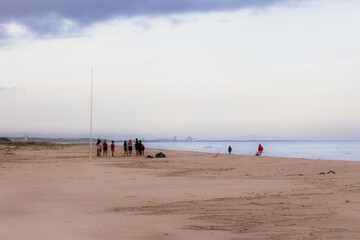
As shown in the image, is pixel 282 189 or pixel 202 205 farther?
pixel 282 189

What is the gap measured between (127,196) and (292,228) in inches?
242

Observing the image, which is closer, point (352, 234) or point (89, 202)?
point (352, 234)

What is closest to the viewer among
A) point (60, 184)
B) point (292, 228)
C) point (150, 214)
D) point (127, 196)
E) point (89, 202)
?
point (292, 228)

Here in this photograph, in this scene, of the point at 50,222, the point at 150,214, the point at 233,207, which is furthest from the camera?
the point at 233,207

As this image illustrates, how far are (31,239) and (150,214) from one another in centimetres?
325

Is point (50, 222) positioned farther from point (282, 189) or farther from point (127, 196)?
point (282, 189)

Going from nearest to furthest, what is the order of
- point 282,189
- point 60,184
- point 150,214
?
1. point 150,214
2. point 282,189
3. point 60,184

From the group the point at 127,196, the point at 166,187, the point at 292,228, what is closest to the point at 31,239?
the point at 292,228

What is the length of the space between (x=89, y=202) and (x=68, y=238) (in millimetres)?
4611

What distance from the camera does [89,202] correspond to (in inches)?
474

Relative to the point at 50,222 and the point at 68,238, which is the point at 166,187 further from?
the point at 68,238

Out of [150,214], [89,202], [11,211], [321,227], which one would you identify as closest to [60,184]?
[89,202]

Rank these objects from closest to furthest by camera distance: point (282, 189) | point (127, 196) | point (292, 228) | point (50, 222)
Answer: point (292, 228) < point (50, 222) < point (127, 196) < point (282, 189)

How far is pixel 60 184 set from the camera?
16734 mm
